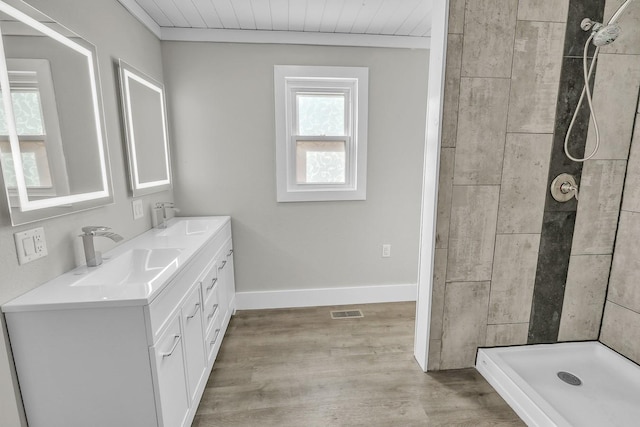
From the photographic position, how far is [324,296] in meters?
2.91

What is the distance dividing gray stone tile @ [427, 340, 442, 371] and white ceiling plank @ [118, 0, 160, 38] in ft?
9.59

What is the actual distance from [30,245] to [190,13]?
1878 mm

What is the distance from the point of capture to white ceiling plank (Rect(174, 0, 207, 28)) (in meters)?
2.05

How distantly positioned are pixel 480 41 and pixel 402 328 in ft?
6.92

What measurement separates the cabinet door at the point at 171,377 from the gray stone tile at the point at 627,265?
2.56m

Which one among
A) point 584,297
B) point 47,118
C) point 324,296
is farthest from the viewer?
point 324,296

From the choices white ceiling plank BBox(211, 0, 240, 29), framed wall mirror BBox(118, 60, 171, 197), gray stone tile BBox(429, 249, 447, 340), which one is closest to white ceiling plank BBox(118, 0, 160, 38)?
framed wall mirror BBox(118, 60, 171, 197)

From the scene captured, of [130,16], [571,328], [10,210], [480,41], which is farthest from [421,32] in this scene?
[10,210]

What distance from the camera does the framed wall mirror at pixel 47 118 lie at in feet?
3.65

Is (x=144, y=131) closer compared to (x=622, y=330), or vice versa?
(x=622, y=330)

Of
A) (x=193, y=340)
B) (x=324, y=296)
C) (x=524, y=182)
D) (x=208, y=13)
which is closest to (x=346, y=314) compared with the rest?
(x=324, y=296)

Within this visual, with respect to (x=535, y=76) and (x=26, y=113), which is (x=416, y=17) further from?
(x=26, y=113)

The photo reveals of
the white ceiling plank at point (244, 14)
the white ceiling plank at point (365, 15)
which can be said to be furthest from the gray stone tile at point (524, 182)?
the white ceiling plank at point (244, 14)

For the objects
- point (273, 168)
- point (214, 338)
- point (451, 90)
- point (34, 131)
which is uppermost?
point (451, 90)
